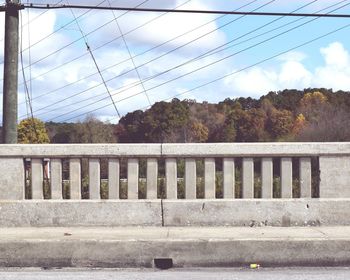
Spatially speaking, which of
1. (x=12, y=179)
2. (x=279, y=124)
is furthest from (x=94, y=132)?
(x=12, y=179)

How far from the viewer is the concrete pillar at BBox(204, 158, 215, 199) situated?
8555 mm

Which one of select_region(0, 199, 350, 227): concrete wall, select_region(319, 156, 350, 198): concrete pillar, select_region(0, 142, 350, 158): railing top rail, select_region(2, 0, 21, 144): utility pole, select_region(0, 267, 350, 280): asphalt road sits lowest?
select_region(0, 267, 350, 280): asphalt road

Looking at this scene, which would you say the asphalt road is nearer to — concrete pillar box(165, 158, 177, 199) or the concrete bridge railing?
the concrete bridge railing

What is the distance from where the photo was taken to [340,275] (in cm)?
699

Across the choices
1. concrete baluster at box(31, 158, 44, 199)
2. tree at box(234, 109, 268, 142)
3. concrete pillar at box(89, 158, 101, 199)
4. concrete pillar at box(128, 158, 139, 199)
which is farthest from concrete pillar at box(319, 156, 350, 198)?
tree at box(234, 109, 268, 142)

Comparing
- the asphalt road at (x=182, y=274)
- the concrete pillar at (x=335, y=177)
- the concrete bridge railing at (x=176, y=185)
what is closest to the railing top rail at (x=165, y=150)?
the concrete bridge railing at (x=176, y=185)

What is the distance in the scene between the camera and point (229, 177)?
8.59 meters

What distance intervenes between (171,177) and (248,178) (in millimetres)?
1040

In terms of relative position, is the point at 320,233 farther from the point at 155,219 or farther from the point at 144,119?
the point at 144,119

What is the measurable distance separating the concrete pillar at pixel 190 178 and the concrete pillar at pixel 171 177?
0.16m

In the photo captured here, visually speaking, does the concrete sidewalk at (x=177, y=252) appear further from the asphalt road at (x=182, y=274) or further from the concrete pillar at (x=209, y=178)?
the concrete pillar at (x=209, y=178)

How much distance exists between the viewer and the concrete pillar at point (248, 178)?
336 inches

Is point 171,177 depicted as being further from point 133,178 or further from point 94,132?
point 94,132

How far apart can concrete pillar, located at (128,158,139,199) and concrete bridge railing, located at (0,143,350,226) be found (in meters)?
0.01
